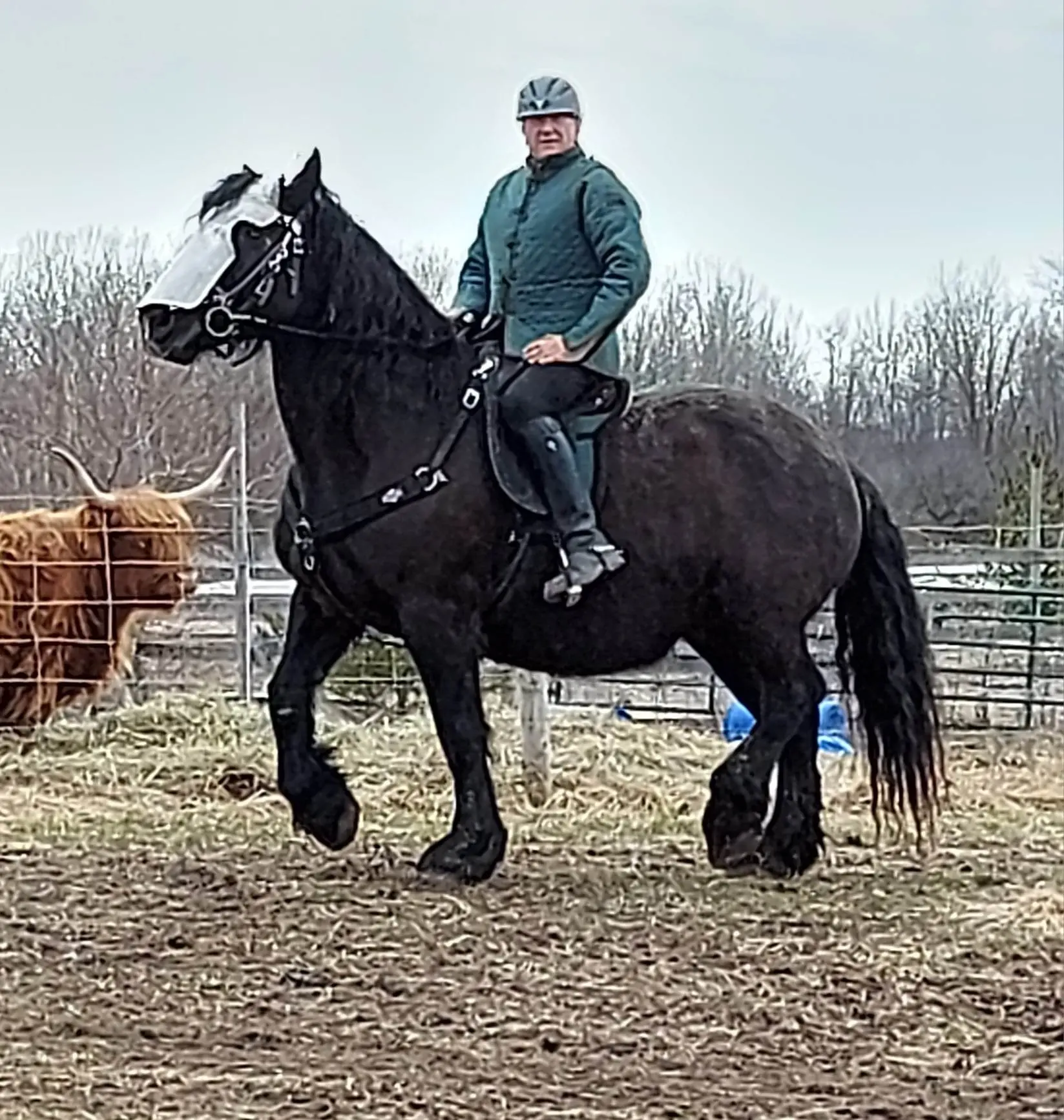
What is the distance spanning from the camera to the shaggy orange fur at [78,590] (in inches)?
392

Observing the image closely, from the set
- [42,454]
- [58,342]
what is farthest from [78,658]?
[58,342]

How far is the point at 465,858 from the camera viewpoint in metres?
6.09

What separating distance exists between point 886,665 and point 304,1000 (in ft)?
9.10

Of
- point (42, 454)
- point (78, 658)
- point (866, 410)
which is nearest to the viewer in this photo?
point (78, 658)

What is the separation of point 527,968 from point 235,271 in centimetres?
230

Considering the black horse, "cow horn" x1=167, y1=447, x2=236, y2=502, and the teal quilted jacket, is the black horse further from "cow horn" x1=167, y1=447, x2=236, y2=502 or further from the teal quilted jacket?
"cow horn" x1=167, y1=447, x2=236, y2=502

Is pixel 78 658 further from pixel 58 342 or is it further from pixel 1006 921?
pixel 58 342

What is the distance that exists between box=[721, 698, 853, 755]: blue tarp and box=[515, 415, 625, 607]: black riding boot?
8.67ft

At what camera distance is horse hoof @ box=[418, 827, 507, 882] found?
6.06m

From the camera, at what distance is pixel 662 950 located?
17.0ft

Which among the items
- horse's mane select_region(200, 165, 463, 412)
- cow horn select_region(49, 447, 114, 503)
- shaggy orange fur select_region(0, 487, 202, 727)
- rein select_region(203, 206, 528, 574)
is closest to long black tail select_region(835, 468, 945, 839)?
rein select_region(203, 206, 528, 574)

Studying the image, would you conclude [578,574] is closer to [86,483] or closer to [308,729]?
[308,729]

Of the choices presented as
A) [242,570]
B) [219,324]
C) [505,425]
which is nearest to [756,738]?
[505,425]

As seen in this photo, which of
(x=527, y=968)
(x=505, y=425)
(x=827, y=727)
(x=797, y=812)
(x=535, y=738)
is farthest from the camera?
(x=827, y=727)
